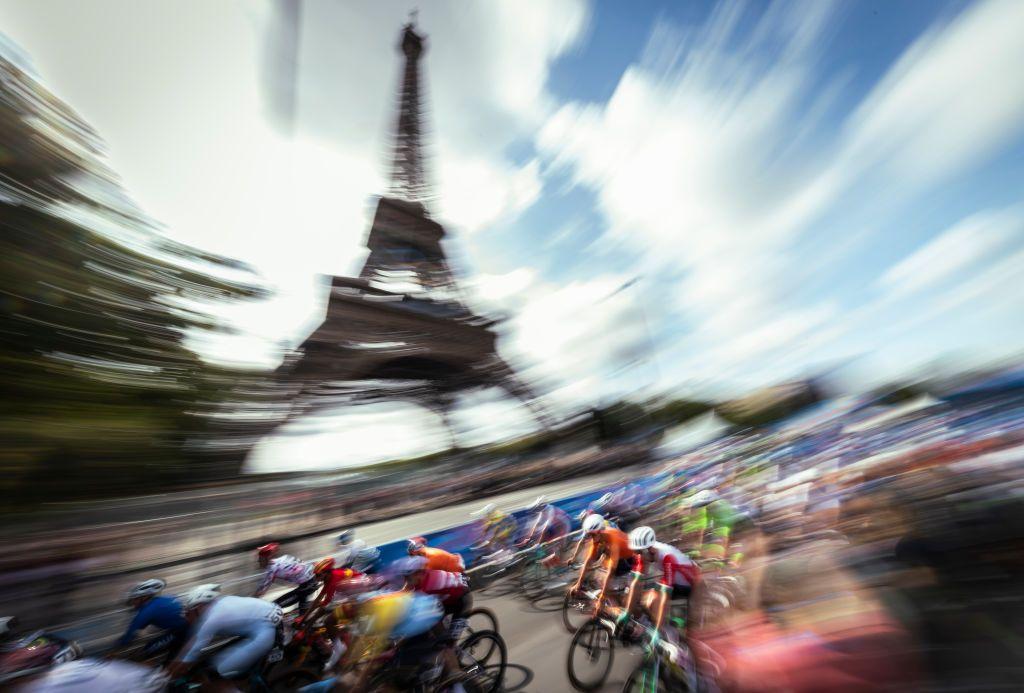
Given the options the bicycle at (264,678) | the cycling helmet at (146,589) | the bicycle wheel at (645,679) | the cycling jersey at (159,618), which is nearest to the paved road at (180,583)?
the cycling helmet at (146,589)

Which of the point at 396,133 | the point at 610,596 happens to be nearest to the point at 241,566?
the point at 610,596

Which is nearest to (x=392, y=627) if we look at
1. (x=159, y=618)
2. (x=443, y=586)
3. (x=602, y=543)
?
(x=443, y=586)

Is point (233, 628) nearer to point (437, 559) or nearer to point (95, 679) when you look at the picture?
point (95, 679)

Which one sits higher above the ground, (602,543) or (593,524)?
(593,524)

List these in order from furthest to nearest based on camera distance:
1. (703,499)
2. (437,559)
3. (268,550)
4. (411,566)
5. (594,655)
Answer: (703,499) < (268,550) < (437,559) < (594,655) < (411,566)

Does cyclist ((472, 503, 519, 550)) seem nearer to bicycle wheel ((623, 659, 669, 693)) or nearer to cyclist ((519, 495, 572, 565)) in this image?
cyclist ((519, 495, 572, 565))

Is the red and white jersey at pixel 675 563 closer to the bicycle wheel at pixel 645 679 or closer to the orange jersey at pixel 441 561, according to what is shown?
the bicycle wheel at pixel 645 679

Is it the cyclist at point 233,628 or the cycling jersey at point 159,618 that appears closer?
the cyclist at point 233,628

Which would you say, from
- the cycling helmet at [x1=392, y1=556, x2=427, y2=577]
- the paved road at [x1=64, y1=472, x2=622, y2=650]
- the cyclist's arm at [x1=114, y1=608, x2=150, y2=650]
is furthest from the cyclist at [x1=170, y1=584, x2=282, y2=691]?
the cycling helmet at [x1=392, y1=556, x2=427, y2=577]
